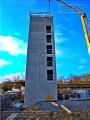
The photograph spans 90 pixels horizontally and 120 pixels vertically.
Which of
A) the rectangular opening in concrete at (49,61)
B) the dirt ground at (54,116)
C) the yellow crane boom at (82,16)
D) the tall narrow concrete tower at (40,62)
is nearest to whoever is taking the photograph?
the dirt ground at (54,116)

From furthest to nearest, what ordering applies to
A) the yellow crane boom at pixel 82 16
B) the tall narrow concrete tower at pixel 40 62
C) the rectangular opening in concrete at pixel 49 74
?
the yellow crane boom at pixel 82 16, the rectangular opening in concrete at pixel 49 74, the tall narrow concrete tower at pixel 40 62

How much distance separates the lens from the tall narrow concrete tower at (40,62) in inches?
813

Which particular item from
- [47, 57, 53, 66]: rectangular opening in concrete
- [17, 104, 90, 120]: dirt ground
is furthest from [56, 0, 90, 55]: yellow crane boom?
[17, 104, 90, 120]: dirt ground

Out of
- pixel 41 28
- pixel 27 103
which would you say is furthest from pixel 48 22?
pixel 27 103

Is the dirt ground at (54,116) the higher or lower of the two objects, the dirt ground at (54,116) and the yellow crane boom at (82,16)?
the lower

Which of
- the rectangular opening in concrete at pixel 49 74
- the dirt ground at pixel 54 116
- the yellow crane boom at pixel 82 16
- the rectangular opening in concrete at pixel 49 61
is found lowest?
the dirt ground at pixel 54 116

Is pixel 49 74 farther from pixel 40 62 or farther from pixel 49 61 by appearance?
pixel 40 62

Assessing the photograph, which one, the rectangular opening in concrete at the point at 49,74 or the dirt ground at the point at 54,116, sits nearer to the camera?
the dirt ground at the point at 54,116

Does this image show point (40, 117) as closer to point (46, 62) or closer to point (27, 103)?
point (27, 103)

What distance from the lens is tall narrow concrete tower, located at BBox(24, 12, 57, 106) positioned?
20656mm

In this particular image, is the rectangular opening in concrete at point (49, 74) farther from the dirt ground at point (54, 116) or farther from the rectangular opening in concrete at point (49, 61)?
the dirt ground at point (54, 116)

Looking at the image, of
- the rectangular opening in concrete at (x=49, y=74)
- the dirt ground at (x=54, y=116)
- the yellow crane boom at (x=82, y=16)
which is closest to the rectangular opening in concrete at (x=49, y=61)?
the rectangular opening in concrete at (x=49, y=74)

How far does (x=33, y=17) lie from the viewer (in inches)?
934

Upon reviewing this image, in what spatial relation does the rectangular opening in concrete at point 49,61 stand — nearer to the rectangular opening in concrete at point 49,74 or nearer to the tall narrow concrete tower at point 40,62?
the tall narrow concrete tower at point 40,62
